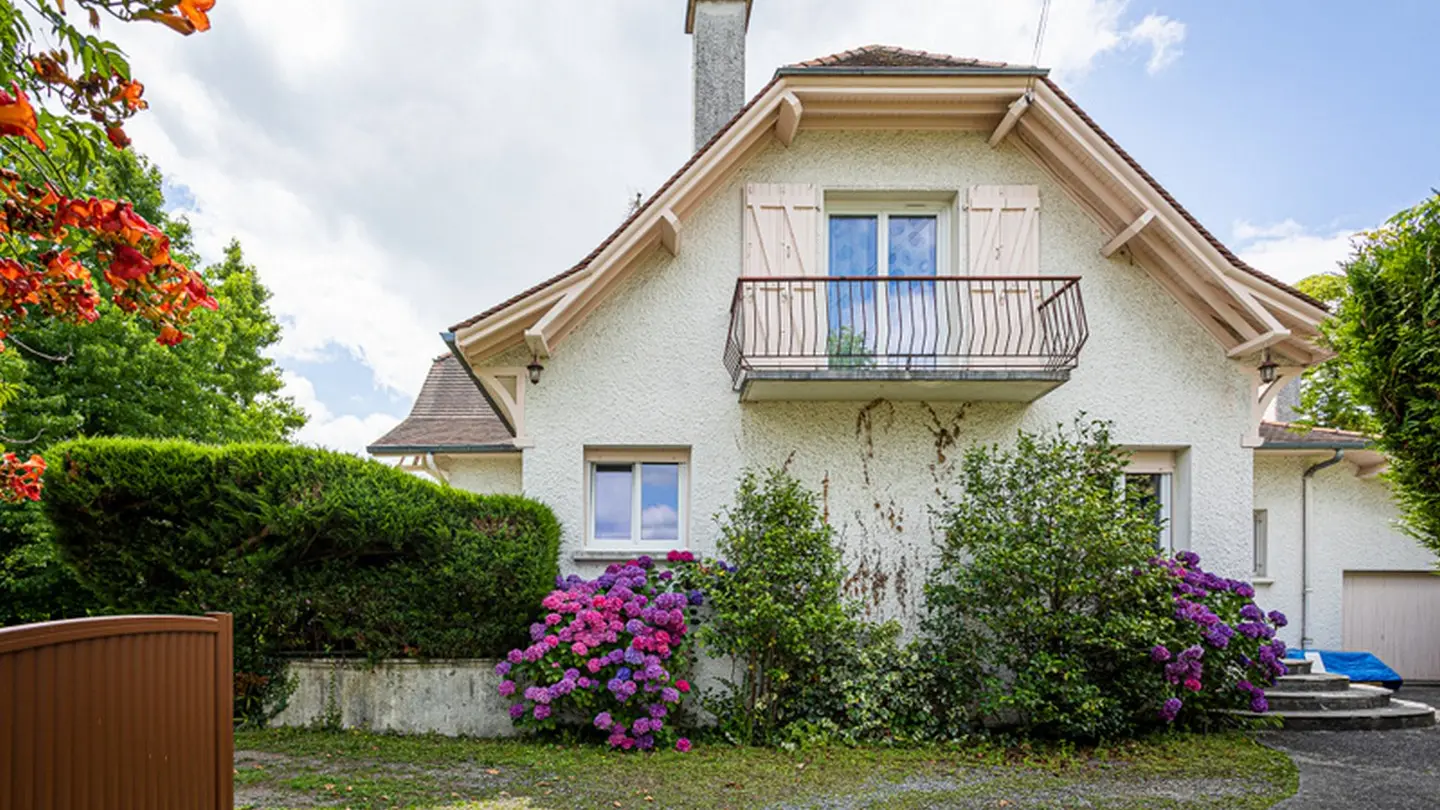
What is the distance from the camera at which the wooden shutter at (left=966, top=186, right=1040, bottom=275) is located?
26.4 feet

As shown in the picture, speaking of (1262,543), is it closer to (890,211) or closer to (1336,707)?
(1336,707)

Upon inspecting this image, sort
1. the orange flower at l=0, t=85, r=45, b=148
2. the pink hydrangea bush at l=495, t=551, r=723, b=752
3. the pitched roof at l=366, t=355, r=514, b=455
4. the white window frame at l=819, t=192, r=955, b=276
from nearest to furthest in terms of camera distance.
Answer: the orange flower at l=0, t=85, r=45, b=148, the pink hydrangea bush at l=495, t=551, r=723, b=752, the white window frame at l=819, t=192, r=955, b=276, the pitched roof at l=366, t=355, r=514, b=455

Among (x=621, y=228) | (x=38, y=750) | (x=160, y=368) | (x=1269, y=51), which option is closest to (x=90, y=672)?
(x=38, y=750)

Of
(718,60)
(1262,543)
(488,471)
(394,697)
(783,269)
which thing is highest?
(718,60)

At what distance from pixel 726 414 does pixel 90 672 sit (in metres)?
5.99

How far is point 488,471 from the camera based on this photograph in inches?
429

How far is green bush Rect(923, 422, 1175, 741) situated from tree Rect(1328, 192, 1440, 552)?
2.78m

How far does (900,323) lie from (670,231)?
257cm

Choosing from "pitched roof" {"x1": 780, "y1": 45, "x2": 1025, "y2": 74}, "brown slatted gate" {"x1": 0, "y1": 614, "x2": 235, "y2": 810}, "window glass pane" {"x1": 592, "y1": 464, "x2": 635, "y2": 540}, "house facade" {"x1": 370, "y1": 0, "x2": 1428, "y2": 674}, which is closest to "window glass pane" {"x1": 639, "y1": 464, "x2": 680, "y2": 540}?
"house facade" {"x1": 370, "y1": 0, "x2": 1428, "y2": 674}

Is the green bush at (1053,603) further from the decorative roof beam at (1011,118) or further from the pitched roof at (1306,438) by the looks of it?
the pitched roof at (1306,438)

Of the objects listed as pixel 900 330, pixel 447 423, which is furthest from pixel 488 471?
pixel 900 330

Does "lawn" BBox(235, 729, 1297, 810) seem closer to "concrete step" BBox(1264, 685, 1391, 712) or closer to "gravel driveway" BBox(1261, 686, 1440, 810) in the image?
"gravel driveway" BBox(1261, 686, 1440, 810)

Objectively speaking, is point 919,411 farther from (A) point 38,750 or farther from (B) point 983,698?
(A) point 38,750

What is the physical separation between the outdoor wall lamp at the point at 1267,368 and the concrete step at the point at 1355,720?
3.37m
